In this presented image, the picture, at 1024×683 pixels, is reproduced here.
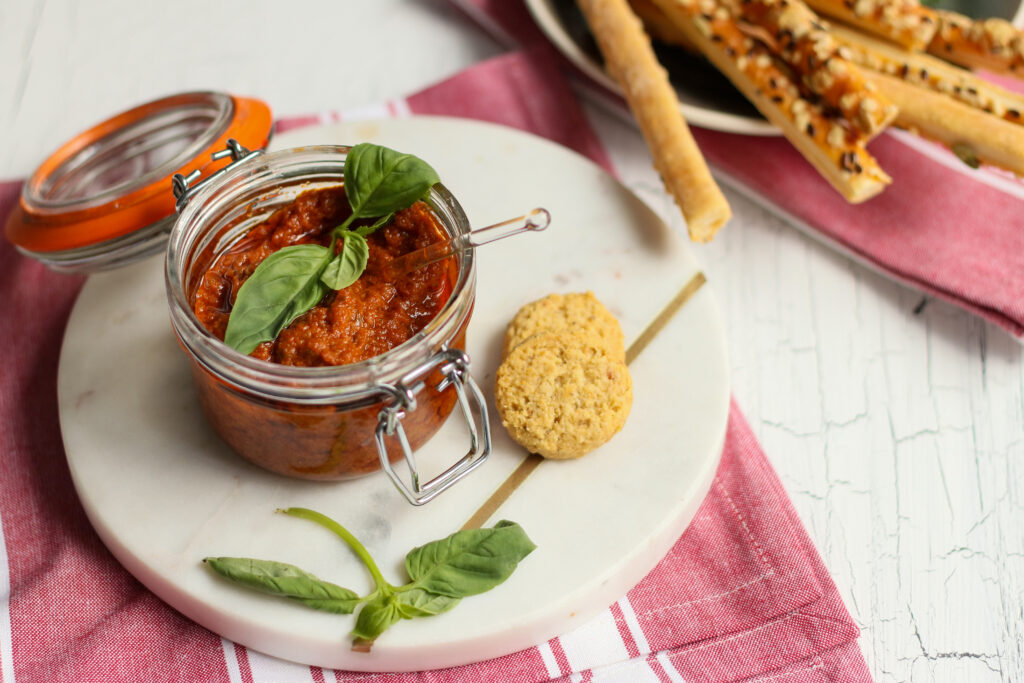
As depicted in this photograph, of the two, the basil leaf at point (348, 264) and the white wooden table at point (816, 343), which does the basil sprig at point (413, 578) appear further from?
the white wooden table at point (816, 343)

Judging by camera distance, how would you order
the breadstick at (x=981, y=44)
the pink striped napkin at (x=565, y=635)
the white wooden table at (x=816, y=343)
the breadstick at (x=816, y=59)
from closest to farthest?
1. the pink striped napkin at (x=565, y=635)
2. the white wooden table at (x=816, y=343)
3. the breadstick at (x=816, y=59)
4. the breadstick at (x=981, y=44)

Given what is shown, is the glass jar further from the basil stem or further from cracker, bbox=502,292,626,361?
cracker, bbox=502,292,626,361

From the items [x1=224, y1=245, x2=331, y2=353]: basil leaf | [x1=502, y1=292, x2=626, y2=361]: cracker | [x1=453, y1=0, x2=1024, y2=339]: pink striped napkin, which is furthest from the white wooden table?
[x1=224, y1=245, x2=331, y2=353]: basil leaf

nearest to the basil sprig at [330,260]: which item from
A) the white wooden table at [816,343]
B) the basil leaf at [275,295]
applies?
the basil leaf at [275,295]

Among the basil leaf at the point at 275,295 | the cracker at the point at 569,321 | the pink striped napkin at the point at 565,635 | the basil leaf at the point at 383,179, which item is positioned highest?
the basil leaf at the point at 383,179

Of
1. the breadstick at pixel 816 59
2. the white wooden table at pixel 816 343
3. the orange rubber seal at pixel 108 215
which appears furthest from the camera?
the breadstick at pixel 816 59

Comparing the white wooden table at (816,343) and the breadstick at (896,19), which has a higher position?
the breadstick at (896,19)
